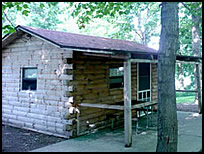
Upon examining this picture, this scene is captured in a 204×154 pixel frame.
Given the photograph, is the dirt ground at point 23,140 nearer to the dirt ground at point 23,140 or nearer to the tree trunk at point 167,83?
the dirt ground at point 23,140

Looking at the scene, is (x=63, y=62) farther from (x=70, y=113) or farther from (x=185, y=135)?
(x=185, y=135)

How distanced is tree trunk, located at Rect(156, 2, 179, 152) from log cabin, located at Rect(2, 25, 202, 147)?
171cm

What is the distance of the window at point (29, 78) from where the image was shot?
8.49 m

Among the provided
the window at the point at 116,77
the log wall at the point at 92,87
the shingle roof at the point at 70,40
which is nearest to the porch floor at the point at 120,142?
the log wall at the point at 92,87

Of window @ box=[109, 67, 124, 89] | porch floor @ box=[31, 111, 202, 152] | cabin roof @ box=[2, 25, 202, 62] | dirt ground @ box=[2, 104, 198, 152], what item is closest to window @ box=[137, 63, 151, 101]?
window @ box=[109, 67, 124, 89]

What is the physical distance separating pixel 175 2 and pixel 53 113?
5.21 meters

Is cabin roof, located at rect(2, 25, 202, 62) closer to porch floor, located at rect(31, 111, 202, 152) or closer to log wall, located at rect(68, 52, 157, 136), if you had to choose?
log wall, located at rect(68, 52, 157, 136)

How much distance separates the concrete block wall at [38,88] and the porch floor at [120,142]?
88 centimetres

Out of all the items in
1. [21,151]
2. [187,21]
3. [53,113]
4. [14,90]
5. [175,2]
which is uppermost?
[187,21]

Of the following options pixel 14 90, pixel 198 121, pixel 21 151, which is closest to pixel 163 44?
pixel 21 151

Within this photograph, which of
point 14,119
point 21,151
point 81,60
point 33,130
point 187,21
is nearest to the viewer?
point 21,151

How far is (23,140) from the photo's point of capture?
713 centimetres

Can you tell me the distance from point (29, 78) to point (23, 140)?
8.10 ft

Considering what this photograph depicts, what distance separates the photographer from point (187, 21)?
16891 mm
